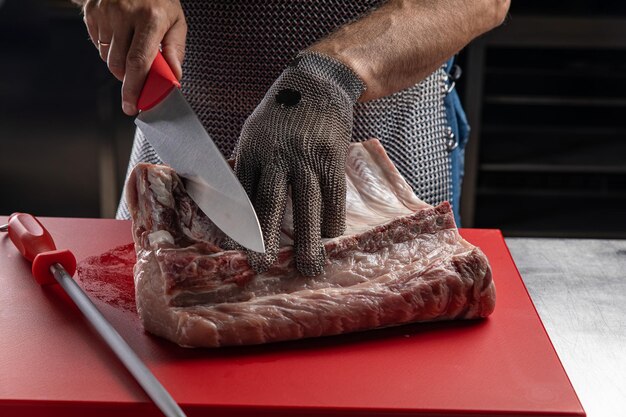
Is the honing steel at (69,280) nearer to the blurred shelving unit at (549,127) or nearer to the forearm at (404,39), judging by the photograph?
the forearm at (404,39)

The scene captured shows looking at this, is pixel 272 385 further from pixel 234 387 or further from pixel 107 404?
pixel 107 404

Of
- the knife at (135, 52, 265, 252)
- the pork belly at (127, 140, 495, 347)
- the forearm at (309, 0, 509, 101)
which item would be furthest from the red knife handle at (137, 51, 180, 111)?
the forearm at (309, 0, 509, 101)

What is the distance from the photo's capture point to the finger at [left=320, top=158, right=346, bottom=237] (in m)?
1.48

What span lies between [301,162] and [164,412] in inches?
20.8

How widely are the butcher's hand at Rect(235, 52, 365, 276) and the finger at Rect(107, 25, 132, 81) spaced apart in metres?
0.27

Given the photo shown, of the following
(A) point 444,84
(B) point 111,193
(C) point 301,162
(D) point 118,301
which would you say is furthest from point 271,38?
(B) point 111,193

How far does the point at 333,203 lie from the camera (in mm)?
1484

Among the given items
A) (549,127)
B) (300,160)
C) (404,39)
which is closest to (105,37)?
(300,160)

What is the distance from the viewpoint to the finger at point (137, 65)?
1.52m

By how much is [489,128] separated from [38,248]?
249 cm

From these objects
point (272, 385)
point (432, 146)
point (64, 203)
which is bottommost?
point (64, 203)

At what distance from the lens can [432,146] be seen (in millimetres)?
2311

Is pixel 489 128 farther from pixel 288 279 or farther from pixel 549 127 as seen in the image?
pixel 288 279

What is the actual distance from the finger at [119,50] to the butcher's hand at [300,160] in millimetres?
275
